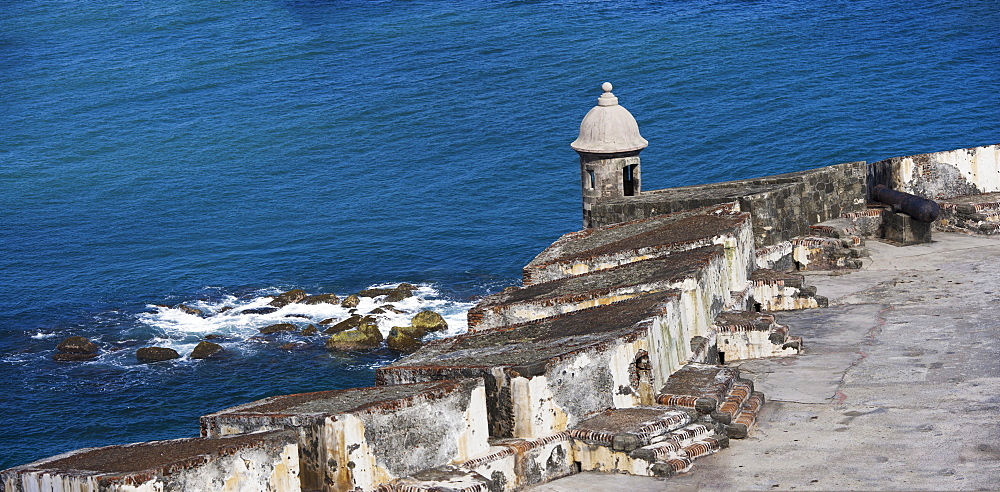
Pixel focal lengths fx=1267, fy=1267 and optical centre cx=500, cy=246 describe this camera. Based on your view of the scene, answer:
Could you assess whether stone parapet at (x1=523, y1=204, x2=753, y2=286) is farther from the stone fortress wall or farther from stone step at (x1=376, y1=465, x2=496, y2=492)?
stone step at (x1=376, y1=465, x2=496, y2=492)

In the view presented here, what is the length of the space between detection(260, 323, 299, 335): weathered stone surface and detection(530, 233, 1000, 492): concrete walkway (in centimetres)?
2697

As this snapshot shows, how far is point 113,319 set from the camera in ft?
171

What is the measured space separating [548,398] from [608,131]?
49.6 ft

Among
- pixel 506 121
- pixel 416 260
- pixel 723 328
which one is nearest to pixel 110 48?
pixel 506 121

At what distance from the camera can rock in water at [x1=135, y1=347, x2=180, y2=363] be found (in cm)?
4709

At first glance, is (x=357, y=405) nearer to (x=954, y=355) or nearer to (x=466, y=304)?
(x=954, y=355)

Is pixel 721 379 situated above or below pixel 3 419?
above

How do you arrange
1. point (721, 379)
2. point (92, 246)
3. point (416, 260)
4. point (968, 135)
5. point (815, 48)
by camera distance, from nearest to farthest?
point (721, 379)
point (416, 260)
point (92, 246)
point (968, 135)
point (815, 48)

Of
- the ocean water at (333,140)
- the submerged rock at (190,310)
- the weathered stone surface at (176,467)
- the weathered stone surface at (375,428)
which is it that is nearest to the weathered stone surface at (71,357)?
the ocean water at (333,140)

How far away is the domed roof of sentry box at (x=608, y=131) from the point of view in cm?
3044

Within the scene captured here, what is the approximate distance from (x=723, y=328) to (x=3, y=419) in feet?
96.9

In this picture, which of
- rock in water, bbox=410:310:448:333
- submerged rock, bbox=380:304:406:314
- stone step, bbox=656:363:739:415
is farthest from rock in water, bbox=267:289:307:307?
stone step, bbox=656:363:739:415

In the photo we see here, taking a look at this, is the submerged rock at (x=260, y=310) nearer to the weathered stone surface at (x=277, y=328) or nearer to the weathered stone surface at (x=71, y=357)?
the weathered stone surface at (x=277, y=328)

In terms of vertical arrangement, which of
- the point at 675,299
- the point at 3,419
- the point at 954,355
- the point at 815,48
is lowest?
the point at 3,419
